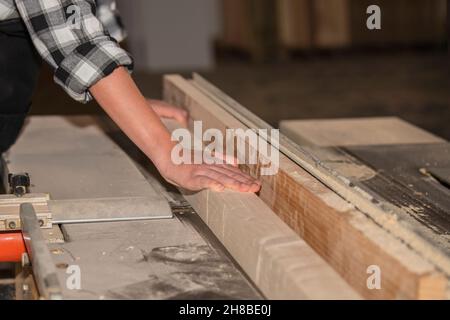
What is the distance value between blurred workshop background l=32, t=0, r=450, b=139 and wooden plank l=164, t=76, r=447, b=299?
4.34 meters

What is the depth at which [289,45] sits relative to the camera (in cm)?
735

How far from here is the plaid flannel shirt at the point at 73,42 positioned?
173 centimetres

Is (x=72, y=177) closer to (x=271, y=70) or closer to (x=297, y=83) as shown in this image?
(x=297, y=83)

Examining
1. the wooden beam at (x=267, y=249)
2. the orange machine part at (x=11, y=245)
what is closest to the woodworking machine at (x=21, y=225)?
the orange machine part at (x=11, y=245)

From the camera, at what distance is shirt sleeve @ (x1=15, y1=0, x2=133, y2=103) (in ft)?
5.69

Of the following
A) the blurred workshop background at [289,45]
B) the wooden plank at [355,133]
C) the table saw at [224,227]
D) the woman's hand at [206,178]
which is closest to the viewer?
the table saw at [224,227]

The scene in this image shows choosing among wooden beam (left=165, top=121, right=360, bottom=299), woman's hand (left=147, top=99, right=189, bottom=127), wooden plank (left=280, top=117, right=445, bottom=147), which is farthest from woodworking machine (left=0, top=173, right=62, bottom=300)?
wooden plank (left=280, top=117, right=445, bottom=147)

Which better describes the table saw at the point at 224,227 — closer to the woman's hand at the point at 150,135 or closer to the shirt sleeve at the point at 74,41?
the woman's hand at the point at 150,135

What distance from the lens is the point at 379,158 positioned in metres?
2.45

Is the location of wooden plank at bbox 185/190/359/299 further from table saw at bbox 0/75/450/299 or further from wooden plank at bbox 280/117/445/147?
wooden plank at bbox 280/117/445/147

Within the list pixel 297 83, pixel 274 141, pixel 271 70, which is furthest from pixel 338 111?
pixel 274 141

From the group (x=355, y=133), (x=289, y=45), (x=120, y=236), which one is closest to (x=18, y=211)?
(x=120, y=236)

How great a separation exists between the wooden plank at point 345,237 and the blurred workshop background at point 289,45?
4344 mm

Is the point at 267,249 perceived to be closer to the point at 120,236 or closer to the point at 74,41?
the point at 120,236
